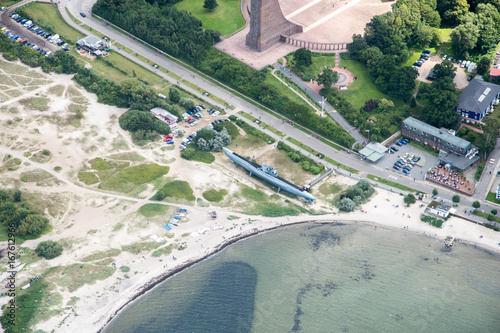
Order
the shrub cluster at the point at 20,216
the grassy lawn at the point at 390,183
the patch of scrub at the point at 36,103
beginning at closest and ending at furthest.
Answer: the shrub cluster at the point at 20,216 → the grassy lawn at the point at 390,183 → the patch of scrub at the point at 36,103

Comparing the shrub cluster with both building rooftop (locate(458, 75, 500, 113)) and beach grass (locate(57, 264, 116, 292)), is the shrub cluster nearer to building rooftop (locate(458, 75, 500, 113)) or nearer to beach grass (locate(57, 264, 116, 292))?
beach grass (locate(57, 264, 116, 292))

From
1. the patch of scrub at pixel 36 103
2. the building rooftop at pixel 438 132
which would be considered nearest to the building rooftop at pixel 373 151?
the building rooftop at pixel 438 132

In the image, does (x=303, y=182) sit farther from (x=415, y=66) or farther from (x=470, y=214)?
(x=415, y=66)

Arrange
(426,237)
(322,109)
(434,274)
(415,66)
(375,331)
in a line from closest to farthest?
(375,331), (434,274), (426,237), (322,109), (415,66)

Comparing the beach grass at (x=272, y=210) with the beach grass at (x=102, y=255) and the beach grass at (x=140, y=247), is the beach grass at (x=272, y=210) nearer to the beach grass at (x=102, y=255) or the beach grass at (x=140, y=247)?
the beach grass at (x=140, y=247)

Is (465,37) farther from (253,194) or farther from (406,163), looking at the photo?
(253,194)

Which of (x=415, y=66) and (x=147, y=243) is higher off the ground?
(x=415, y=66)

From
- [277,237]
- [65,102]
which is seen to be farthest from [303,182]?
[65,102]
